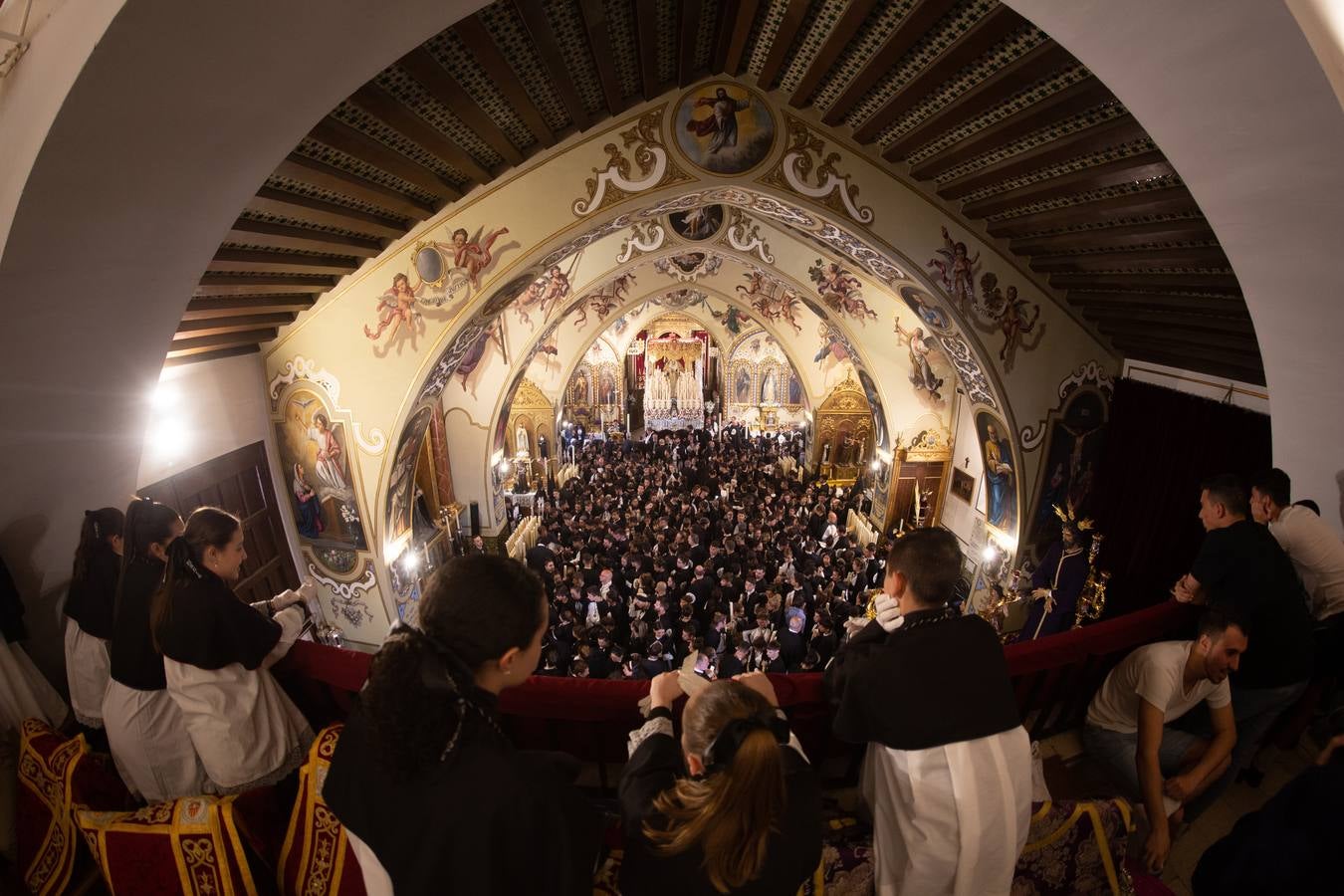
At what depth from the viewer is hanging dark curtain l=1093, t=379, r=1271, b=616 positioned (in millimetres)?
6336

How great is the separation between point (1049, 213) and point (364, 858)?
698 centimetres

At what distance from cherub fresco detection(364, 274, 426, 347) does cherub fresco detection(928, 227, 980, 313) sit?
21.0ft

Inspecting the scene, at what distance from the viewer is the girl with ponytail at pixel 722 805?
1325 millimetres

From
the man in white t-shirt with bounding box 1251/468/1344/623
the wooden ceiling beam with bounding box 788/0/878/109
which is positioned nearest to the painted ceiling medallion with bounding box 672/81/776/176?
the wooden ceiling beam with bounding box 788/0/878/109

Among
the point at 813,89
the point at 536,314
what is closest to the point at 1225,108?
the point at 813,89

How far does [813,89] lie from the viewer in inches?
236

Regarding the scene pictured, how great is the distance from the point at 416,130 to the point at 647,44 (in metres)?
2.04

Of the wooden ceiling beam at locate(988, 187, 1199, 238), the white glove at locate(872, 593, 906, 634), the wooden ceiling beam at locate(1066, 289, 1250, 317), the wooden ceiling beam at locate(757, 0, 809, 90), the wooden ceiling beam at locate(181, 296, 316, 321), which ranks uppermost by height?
the wooden ceiling beam at locate(757, 0, 809, 90)

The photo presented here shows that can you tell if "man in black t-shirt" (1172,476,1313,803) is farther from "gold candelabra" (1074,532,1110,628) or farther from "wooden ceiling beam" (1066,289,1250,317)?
"gold candelabra" (1074,532,1110,628)

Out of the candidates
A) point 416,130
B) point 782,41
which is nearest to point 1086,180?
point 782,41

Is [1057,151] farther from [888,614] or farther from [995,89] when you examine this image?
[888,614]

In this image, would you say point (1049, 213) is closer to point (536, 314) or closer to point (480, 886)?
point (480, 886)

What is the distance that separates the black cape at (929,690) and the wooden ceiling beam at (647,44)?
14.2 feet

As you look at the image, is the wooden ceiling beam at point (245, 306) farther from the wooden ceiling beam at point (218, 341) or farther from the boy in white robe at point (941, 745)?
the boy in white robe at point (941, 745)
